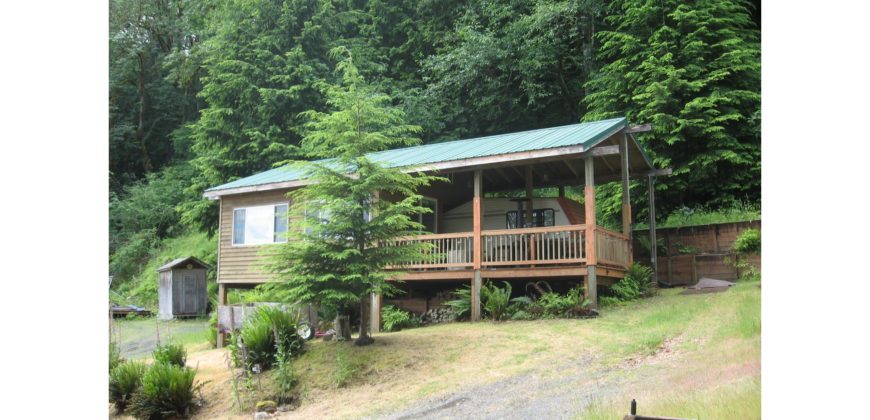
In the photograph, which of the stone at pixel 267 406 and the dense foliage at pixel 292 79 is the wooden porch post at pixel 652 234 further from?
the stone at pixel 267 406

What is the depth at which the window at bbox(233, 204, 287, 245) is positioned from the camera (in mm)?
15242

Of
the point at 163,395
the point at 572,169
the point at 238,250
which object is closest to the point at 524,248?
the point at 572,169

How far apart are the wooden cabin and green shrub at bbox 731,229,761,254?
6.32ft

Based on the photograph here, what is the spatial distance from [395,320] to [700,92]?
247 inches

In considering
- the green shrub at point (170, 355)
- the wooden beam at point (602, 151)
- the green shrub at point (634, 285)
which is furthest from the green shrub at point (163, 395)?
the green shrub at point (634, 285)

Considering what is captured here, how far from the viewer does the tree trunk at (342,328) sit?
1048 centimetres

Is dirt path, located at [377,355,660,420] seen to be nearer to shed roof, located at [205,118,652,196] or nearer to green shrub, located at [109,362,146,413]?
shed roof, located at [205,118,652,196]

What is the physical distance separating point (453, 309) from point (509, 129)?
471 inches

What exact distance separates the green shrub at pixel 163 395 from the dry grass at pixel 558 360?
1.20ft

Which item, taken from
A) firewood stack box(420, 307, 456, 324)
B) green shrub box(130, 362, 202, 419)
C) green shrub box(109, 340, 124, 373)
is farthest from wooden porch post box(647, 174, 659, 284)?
green shrub box(109, 340, 124, 373)

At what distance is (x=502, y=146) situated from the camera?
12.6m
